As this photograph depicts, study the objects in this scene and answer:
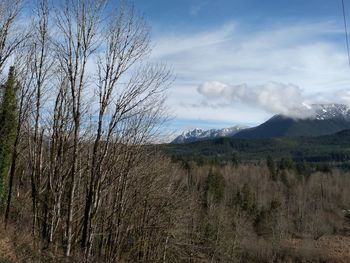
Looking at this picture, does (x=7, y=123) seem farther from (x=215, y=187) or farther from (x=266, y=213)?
(x=215, y=187)

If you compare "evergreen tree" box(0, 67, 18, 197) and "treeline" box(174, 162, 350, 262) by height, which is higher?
"evergreen tree" box(0, 67, 18, 197)

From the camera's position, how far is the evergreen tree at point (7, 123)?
24.5m

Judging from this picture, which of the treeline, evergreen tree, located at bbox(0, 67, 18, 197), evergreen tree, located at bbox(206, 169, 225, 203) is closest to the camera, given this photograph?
evergreen tree, located at bbox(0, 67, 18, 197)

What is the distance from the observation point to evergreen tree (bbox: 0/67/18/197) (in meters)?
24.5

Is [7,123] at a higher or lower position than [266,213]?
higher

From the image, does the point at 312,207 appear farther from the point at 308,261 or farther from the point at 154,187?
the point at 154,187

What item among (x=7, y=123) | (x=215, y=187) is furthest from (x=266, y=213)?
(x=7, y=123)

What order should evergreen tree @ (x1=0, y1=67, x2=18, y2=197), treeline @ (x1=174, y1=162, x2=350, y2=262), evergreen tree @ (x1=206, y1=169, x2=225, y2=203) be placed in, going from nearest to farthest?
evergreen tree @ (x1=0, y1=67, x2=18, y2=197) < treeline @ (x1=174, y1=162, x2=350, y2=262) < evergreen tree @ (x1=206, y1=169, x2=225, y2=203)

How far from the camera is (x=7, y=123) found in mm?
24859

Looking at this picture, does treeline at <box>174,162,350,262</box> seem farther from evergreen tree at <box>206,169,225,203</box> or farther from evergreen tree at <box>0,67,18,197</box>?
evergreen tree at <box>0,67,18,197</box>

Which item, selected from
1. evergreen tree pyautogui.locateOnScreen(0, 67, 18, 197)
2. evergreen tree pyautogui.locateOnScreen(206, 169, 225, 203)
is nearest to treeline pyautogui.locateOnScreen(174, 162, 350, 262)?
evergreen tree pyautogui.locateOnScreen(206, 169, 225, 203)

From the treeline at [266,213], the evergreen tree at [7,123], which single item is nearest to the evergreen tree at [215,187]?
the treeline at [266,213]

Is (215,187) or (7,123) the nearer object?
(7,123)

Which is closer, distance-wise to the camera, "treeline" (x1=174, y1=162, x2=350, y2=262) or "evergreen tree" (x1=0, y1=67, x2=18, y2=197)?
"evergreen tree" (x1=0, y1=67, x2=18, y2=197)
